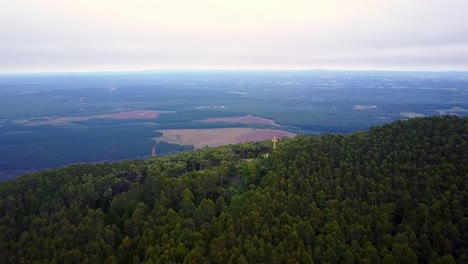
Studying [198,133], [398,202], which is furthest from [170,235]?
[198,133]

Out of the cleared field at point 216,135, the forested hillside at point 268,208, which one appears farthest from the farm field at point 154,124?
the forested hillside at point 268,208

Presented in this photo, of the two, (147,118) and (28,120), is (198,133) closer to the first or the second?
(147,118)

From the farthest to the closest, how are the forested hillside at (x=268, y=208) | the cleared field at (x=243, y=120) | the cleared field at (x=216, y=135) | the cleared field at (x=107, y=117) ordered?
the cleared field at (x=107, y=117) < the cleared field at (x=243, y=120) < the cleared field at (x=216, y=135) < the forested hillside at (x=268, y=208)

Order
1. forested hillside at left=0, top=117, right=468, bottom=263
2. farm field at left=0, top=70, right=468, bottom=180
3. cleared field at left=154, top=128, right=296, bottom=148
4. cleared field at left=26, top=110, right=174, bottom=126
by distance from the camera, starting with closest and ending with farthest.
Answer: forested hillside at left=0, top=117, right=468, bottom=263 < farm field at left=0, top=70, right=468, bottom=180 < cleared field at left=154, top=128, right=296, bottom=148 < cleared field at left=26, top=110, right=174, bottom=126

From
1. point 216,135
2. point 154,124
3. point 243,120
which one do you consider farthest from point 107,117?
point 216,135

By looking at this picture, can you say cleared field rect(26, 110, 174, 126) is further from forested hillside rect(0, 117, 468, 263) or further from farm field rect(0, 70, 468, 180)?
forested hillside rect(0, 117, 468, 263)

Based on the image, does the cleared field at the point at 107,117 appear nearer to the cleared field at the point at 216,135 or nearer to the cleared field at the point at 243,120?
the cleared field at the point at 243,120

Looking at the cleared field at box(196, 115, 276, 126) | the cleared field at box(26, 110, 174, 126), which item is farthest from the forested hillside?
the cleared field at box(26, 110, 174, 126)
